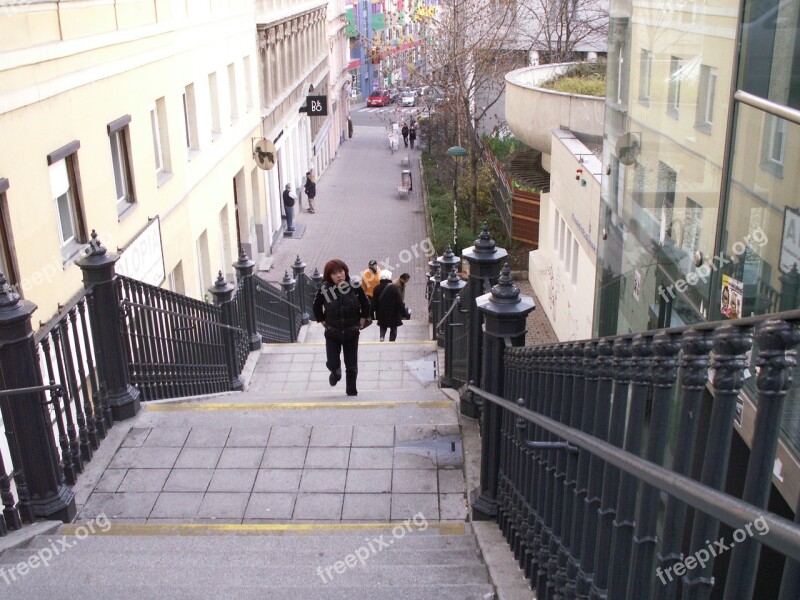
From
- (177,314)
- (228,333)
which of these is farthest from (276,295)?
(177,314)

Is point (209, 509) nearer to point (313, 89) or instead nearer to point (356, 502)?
point (356, 502)

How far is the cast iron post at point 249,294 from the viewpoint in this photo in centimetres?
1025

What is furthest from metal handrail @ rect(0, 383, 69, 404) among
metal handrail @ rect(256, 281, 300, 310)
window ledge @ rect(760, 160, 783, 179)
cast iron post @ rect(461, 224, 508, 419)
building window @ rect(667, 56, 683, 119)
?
metal handrail @ rect(256, 281, 300, 310)

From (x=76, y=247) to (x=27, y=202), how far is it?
139 centimetres

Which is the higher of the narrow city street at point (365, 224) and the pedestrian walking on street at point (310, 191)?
the pedestrian walking on street at point (310, 191)

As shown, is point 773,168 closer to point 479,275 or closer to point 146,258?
point 479,275

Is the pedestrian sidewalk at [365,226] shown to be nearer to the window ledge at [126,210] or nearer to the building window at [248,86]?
the building window at [248,86]

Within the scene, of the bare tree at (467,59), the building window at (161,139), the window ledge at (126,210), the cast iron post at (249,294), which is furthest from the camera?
the bare tree at (467,59)

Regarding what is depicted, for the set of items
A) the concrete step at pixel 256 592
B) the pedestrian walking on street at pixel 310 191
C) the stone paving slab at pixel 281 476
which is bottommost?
the pedestrian walking on street at pixel 310 191

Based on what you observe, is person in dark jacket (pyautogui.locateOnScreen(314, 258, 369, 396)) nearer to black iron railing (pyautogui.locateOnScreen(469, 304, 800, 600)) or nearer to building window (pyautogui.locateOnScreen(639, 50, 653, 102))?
building window (pyautogui.locateOnScreen(639, 50, 653, 102))

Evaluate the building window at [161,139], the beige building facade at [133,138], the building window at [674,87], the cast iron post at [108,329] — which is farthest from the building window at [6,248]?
the building window at [674,87]

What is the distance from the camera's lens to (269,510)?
16.4 ft

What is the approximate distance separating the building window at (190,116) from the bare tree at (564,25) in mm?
16547

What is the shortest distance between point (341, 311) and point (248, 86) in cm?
1608
